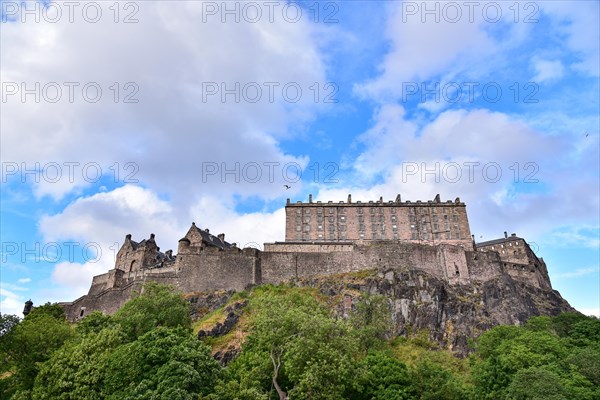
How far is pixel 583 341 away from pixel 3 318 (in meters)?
49.0

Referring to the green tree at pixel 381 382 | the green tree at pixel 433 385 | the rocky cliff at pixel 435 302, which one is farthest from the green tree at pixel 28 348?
the green tree at pixel 433 385

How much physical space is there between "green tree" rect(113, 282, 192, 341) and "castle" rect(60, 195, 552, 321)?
50.3 ft

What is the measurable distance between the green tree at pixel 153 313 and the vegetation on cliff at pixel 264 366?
0.67ft

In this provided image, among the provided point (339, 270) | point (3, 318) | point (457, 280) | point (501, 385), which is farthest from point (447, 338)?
point (3, 318)

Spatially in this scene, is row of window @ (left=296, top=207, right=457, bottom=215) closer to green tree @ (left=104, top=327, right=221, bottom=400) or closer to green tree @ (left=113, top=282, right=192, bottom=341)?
green tree @ (left=113, top=282, right=192, bottom=341)

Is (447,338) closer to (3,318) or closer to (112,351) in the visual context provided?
(112,351)

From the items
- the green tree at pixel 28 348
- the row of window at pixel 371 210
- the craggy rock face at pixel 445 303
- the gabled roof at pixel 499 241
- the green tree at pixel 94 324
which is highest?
the row of window at pixel 371 210

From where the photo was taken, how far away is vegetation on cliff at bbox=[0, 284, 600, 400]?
29469mm

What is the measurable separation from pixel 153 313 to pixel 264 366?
49.0ft

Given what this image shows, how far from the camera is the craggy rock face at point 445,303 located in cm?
5494

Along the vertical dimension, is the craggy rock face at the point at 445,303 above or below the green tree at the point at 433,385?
above

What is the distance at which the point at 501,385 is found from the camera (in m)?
33.9

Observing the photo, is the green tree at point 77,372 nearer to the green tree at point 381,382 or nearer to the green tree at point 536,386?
the green tree at point 381,382

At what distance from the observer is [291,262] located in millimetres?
63438
